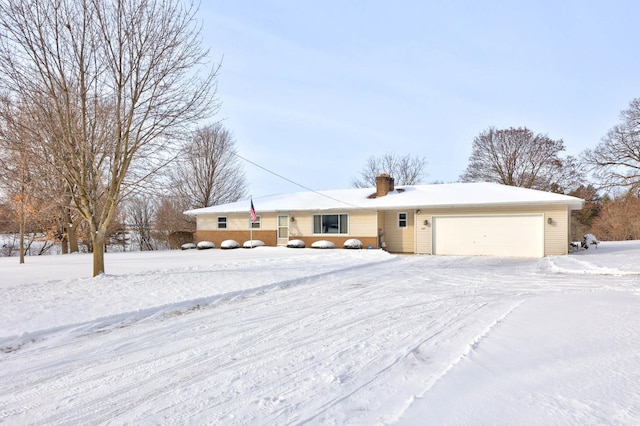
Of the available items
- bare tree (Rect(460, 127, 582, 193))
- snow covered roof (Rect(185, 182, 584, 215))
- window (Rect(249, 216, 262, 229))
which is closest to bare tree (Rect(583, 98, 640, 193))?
bare tree (Rect(460, 127, 582, 193))

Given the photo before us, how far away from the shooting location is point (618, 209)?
29.6m

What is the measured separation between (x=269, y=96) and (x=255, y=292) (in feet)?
41.1

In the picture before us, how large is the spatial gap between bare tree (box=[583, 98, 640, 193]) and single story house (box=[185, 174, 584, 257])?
1043 cm

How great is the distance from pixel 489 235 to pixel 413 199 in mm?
4036

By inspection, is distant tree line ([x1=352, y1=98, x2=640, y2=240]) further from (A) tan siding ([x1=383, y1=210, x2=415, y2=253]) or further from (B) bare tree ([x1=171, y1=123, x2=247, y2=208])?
(B) bare tree ([x1=171, y1=123, x2=247, y2=208])

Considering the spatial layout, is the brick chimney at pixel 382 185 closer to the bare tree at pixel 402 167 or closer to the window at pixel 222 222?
the window at pixel 222 222

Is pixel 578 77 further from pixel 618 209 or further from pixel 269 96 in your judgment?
pixel 618 209

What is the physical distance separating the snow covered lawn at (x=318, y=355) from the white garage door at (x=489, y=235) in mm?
9932

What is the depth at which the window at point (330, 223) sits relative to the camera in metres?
21.6

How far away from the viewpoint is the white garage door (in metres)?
17.8

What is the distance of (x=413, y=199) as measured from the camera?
20.4m

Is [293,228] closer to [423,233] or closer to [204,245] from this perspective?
[204,245]

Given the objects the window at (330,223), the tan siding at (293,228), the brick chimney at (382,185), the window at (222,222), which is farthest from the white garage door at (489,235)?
the window at (222,222)

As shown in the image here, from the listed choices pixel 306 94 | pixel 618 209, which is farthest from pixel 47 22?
pixel 618 209
